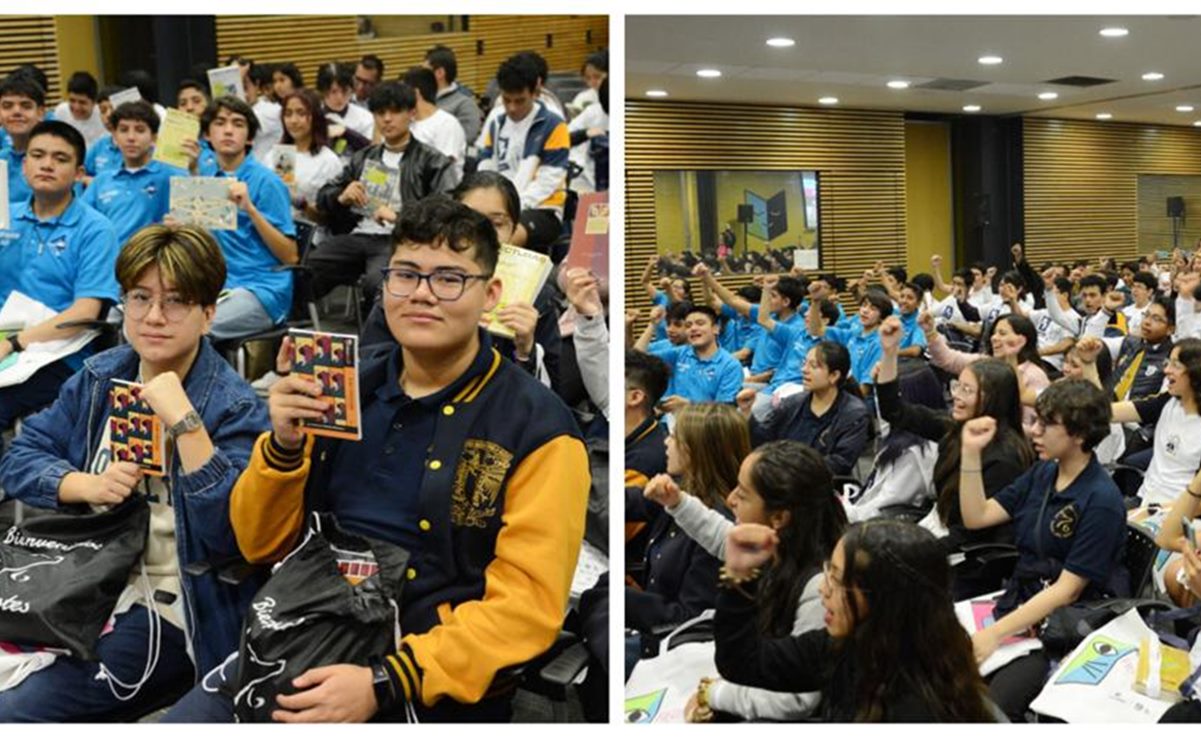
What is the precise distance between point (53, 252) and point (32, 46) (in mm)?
4262

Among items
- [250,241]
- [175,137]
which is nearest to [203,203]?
[175,137]

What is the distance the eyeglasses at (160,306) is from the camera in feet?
7.14

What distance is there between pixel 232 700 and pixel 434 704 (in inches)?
15.5

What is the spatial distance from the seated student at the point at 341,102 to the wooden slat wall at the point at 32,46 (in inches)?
72.5

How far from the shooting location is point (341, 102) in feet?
21.4

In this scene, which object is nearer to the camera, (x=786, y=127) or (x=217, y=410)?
(x=217, y=410)

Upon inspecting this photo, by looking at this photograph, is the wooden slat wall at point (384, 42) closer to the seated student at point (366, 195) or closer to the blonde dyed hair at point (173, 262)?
the seated student at point (366, 195)

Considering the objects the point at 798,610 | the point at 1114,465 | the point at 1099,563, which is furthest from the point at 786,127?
the point at 798,610

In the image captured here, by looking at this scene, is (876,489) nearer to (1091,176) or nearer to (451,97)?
(1091,176)

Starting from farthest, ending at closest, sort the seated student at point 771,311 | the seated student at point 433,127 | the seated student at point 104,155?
1. the seated student at point 433,127
2. the seated student at point 104,155
3. the seated student at point 771,311

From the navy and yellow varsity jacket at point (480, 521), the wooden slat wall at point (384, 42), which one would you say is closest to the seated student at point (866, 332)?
the navy and yellow varsity jacket at point (480, 521)

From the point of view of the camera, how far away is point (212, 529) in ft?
6.60

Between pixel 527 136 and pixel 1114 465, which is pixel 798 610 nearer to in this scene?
pixel 1114 465

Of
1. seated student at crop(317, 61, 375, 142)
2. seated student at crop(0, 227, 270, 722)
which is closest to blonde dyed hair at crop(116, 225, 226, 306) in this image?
seated student at crop(0, 227, 270, 722)
